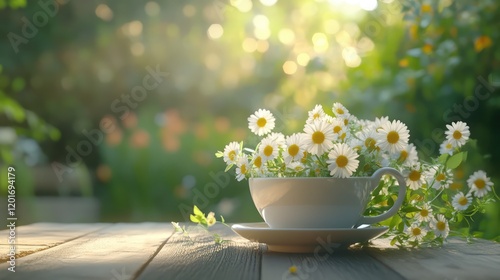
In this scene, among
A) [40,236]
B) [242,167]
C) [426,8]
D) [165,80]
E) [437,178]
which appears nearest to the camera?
[242,167]

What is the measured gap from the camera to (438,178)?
53.4 inches

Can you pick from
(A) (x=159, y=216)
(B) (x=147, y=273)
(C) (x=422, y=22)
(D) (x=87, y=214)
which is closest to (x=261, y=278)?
(B) (x=147, y=273)

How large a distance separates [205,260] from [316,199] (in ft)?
0.69

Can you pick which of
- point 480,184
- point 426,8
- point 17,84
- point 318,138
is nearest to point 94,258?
point 318,138

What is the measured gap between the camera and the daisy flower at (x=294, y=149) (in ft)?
3.89

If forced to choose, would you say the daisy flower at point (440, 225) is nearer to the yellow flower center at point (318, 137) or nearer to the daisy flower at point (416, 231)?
the daisy flower at point (416, 231)

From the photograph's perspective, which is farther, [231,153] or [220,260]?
[231,153]

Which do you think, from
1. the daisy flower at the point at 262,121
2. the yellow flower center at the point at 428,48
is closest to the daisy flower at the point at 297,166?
the daisy flower at the point at 262,121

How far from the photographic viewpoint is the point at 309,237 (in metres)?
1.15

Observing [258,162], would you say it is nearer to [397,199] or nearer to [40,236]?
[397,199]

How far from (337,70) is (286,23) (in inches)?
54.6

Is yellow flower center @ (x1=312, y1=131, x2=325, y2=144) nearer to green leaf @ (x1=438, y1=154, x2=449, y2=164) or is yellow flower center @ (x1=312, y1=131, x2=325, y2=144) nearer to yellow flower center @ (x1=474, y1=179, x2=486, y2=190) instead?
green leaf @ (x1=438, y1=154, x2=449, y2=164)

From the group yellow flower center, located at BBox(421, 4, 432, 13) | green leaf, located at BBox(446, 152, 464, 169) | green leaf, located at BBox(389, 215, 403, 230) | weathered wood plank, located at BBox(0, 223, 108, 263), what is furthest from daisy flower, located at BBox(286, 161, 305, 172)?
yellow flower center, located at BBox(421, 4, 432, 13)

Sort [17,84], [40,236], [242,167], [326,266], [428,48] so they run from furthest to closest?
[17,84] → [428,48] → [40,236] → [242,167] → [326,266]
